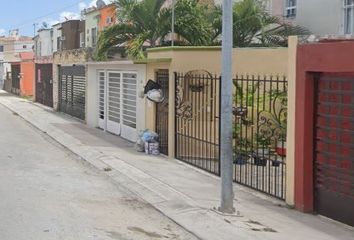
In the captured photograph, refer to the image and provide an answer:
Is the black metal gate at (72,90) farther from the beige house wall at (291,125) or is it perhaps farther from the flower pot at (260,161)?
the beige house wall at (291,125)

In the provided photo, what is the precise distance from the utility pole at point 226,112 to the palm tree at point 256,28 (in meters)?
10.3

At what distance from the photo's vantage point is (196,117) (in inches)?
584

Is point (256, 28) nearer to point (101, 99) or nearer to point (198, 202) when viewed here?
point (101, 99)

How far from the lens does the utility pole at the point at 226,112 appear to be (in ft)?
29.0

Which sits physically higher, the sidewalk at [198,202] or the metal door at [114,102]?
the metal door at [114,102]

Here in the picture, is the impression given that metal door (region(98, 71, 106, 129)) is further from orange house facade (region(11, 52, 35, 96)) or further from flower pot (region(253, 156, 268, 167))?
orange house facade (region(11, 52, 35, 96))

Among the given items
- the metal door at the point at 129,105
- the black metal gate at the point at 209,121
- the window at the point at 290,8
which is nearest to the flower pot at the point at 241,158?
the black metal gate at the point at 209,121

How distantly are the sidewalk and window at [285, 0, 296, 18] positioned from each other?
825 centimetres

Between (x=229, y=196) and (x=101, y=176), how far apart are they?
437 centimetres

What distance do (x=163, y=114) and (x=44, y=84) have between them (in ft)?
79.3

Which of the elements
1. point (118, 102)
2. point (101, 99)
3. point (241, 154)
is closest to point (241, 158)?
point (241, 154)

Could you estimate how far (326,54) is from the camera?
860 centimetres

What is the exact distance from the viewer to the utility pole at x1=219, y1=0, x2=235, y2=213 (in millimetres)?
8836

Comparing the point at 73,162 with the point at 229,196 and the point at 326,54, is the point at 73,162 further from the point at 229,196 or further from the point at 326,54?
the point at 326,54
